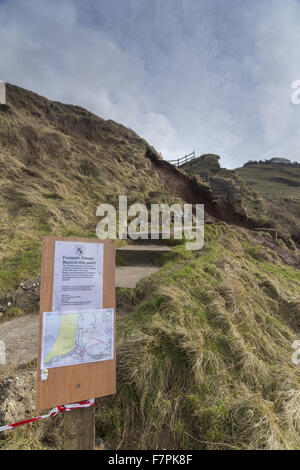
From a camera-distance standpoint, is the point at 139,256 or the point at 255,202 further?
the point at 255,202

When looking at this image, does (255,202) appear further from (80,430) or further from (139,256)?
(80,430)

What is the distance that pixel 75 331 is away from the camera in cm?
187

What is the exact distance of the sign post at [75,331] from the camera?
5.79ft

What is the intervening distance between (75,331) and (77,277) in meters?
0.42

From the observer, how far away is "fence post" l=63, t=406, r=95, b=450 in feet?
5.87

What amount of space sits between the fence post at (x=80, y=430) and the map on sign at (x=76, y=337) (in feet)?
1.26

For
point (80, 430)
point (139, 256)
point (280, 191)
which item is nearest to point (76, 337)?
point (80, 430)

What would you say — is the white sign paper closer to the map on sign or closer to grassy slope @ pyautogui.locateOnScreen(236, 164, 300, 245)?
the map on sign

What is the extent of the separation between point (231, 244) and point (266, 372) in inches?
264

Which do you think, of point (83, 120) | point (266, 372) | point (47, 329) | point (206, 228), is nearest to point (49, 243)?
point (47, 329)

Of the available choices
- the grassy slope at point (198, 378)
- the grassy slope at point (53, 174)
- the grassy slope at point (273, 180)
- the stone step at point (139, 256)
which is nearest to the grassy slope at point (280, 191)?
the grassy slope at point (273, 180)

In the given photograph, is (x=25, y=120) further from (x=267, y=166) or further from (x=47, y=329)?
(x=267, y=166)

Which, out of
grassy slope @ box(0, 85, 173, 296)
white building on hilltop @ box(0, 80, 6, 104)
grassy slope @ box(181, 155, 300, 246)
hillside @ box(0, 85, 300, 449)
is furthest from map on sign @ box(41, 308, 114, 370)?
grassy slope @ box(181, 155, 300, 246)

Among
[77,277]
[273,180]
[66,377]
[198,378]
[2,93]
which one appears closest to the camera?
[66,377]
